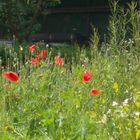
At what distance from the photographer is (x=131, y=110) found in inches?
131

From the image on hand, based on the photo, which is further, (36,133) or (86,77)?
(86,77)

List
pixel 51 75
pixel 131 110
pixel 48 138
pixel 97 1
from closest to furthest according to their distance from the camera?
1. pixel 131 110
2. pixel 48 138
3. pixel 51 75
4. pixel 97 1

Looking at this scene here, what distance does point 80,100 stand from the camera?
15.1 ft

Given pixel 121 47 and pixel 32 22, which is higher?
pixel 121 47

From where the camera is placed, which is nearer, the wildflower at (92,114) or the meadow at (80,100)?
the meadow at (80,100)

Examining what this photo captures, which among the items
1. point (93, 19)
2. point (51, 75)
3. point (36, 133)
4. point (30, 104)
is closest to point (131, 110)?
point (36, 133)

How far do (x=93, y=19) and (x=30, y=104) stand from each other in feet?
41.7

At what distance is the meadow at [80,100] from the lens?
11.8ft

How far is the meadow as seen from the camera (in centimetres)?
359

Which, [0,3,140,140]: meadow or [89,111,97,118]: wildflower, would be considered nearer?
[0,3,140,140]: meadow

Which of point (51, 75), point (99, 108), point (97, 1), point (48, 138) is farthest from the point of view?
point (97, 1)

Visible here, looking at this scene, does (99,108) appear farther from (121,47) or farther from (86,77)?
(121,47)

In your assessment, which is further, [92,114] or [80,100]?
[80,100]

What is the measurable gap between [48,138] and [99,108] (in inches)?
23.2
